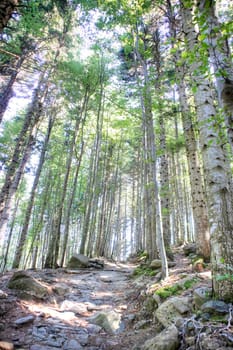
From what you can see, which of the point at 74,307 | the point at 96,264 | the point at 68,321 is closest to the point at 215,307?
the point at 68,321

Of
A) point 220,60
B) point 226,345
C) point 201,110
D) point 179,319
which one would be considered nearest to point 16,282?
point 179,319

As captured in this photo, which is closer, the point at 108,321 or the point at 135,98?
the point at 108,321

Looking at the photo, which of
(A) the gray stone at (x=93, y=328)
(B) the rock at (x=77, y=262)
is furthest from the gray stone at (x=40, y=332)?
(B) the rock at (x=77, y=262)

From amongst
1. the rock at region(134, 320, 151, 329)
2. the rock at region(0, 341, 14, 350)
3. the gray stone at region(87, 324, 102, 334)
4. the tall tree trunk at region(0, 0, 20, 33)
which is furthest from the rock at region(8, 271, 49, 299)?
the tall tree trunk at region(0, 0, 20, 33)

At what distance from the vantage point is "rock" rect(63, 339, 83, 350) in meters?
3.38

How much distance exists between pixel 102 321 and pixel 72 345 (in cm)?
104

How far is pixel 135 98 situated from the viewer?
1022cm

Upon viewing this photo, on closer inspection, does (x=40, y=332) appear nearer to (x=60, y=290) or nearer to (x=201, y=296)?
(x=60, y=290)

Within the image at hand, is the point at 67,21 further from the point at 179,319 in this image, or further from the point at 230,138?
the point at 179,319

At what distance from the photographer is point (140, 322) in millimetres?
4137

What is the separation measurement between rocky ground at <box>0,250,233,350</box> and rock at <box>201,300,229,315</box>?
0.04m

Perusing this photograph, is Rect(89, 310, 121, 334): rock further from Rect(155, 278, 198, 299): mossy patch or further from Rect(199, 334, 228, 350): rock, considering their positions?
Rect(199, 334, 228, 350): rock

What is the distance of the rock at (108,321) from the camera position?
4164 millimetres

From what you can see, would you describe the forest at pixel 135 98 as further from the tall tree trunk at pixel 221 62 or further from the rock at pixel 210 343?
the rock at pixel 210 343
